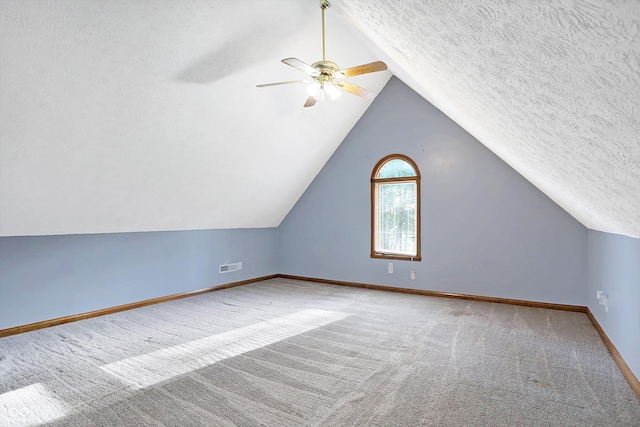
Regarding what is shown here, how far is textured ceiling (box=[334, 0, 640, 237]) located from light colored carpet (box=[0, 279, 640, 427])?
126 cm

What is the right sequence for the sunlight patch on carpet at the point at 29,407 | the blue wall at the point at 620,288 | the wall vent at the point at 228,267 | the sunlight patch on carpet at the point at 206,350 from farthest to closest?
the wall vent at the point at 228,267 < the sunlight patch on carpet at the point at 206,350 < the blue wall at the point at 620,288 < the sunlight patch on carpet at the point at 29,407

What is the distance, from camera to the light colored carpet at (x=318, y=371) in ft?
6.57

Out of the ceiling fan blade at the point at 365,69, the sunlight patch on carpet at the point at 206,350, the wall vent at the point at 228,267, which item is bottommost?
the sunlight patch on carpet at the point at 206,350

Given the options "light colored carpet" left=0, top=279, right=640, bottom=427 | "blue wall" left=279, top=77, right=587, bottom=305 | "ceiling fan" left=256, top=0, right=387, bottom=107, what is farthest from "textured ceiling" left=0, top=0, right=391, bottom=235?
"light colored carpet" left=0, top=279, right=640, bottom=427

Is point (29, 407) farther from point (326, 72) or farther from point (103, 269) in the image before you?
point (326, 72)

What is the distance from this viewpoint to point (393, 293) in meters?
5.16

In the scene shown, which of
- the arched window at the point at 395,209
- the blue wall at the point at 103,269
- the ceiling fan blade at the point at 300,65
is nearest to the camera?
the ceiling fan blade at the point at 300,65

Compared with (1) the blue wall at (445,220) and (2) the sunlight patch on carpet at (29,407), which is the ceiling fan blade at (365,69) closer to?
(1) the blue wall at (445,220)

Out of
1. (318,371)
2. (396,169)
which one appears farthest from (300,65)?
(396,169)

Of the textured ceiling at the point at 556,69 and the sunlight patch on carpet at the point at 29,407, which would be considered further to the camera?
the sunlight patch on carpet at the point at 29,407

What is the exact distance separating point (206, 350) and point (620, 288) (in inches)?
134

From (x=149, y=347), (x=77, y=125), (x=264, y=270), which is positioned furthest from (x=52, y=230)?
(x=264, y=270)

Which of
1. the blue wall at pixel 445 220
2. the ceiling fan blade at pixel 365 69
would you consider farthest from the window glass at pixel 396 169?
the ceiling fan blade at pixel 365 69

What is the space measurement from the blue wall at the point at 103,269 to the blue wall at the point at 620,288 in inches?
189
